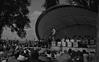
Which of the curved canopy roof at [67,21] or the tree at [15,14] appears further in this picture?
the curved canopy roof at [67,21]

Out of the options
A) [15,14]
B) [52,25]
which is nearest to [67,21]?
[52,25]

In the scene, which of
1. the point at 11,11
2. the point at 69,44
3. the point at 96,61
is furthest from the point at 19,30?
the point at 96,61

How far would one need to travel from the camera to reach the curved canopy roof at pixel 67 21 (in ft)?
117

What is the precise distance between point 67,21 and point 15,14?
631 inches

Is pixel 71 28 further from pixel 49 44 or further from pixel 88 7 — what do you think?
pixel 49 44

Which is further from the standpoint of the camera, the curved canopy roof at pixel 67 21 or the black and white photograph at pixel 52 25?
the curved canopy roof at pixel 67 21

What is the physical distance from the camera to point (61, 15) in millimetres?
39344

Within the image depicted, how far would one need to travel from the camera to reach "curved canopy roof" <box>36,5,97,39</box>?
3581 cm

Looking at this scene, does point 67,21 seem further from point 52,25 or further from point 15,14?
point 15,14

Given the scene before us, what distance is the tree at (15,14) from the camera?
27.3m

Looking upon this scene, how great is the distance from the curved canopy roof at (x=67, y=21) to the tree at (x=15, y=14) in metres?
4.56

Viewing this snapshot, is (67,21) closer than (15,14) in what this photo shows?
No

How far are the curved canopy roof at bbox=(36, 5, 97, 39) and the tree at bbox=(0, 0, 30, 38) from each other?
456 cm

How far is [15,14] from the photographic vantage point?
30.7 meters
